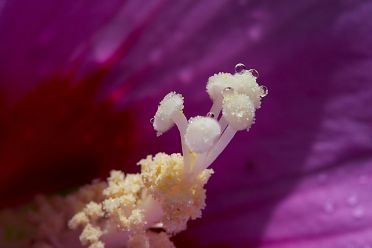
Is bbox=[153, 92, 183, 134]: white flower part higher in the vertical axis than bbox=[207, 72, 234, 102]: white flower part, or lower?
A: lower

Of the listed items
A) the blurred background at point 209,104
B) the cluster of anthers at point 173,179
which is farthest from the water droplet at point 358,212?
the cluster of anthers at point 173,179

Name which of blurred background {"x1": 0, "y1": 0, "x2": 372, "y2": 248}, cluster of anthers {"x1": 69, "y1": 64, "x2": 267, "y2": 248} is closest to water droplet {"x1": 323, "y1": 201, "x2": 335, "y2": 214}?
blurred background {"x1": 0, "y1": 0, "x2": 372, "y2": 248}

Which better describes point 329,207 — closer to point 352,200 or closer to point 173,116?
point 352,200

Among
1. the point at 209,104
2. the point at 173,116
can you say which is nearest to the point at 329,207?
the point at 209,104

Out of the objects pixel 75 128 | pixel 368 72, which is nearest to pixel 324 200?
pixel 368 72

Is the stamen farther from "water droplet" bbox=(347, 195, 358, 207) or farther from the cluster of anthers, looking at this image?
"water droplet" bbox=(347, 195, 358, 207)

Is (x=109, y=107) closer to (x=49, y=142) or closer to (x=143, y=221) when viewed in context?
(x=49, y=142)
